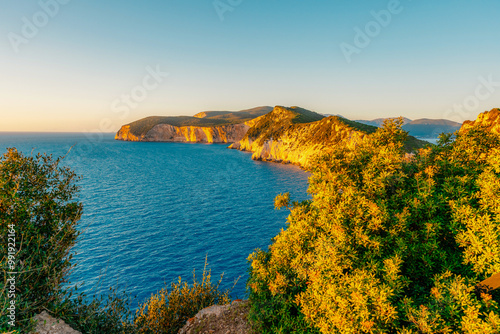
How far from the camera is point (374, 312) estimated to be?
9.73 m

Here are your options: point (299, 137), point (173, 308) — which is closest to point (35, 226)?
point (173, 308)

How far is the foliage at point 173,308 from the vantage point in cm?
1848

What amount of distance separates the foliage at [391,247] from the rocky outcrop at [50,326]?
10.5 metres

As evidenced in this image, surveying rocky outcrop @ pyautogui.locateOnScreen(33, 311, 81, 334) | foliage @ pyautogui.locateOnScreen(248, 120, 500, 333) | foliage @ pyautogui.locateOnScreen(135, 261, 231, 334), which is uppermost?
foliage @ pyautogui.locateOnScreen(248, 120, 500, 333)

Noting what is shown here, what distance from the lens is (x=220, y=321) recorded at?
18328 millimetres

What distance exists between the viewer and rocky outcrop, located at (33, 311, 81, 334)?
442 inches

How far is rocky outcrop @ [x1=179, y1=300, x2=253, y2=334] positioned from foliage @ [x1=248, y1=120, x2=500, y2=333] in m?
3.09

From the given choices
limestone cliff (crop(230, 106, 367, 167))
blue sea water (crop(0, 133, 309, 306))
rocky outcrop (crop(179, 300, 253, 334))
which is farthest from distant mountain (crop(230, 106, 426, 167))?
rocky outcrop (crop(179, 300, 253, 334))

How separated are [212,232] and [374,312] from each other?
3812 centimetres

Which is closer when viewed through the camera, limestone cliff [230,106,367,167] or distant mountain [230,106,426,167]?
distant mountain [230,106,426,167]

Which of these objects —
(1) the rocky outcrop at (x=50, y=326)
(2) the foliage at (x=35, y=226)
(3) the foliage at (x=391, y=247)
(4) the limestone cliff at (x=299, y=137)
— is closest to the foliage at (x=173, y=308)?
(1) the rocky outcrop at (x=50, y=326)

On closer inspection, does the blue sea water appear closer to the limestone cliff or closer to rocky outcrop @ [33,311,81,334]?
rocky outcrop @ [33,311,81,334]

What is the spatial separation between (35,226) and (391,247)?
19.3 meters

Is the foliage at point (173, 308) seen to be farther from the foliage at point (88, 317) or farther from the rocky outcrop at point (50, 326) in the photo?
the rocky outcrop at point (50, 326)
